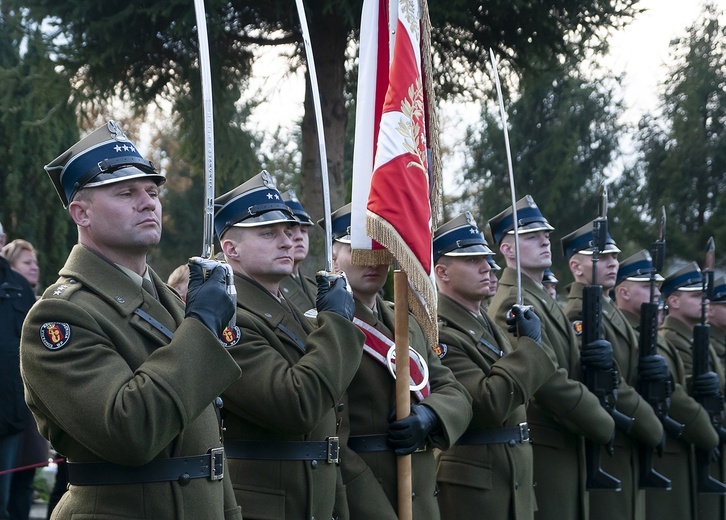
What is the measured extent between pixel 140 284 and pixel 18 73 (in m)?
7.63

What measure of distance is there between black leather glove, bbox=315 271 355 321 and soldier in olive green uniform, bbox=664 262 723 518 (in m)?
4.78

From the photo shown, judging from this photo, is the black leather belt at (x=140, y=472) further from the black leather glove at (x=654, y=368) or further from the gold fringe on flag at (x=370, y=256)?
the black leather glove at (x=654, y=368)

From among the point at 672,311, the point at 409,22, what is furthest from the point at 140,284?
the point at 672,311

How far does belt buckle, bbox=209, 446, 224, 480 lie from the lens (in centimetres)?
373


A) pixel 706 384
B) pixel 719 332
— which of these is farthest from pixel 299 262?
pixel 719 332

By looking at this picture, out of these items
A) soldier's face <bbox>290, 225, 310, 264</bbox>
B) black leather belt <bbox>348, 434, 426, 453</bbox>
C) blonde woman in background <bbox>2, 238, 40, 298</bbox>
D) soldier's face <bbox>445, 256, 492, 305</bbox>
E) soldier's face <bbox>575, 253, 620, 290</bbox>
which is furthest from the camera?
soldier's face <bbox>575, 253, 620, 290</bbox>

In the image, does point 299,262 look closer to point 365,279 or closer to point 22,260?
point 365,279

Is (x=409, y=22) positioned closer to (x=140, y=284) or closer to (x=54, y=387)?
(x=140, y=284)

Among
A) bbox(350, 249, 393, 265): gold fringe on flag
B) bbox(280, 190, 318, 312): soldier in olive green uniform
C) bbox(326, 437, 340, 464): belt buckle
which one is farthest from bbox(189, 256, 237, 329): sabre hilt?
bbox(350, 249, 393, 265): gold fringe on flag

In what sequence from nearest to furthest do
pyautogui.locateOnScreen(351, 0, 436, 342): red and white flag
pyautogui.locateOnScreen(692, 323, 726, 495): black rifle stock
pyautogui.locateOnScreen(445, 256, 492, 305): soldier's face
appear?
pyautogui.locateOnScreen(351, 0, 436, 342): red and white flag < pyautogui.locateOnScreen(445, 256, 492, 305): soldier's face < pyautogui.locateOnScreen(692, 323, 726, 495): black rifle stock

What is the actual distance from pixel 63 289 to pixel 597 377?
430cm

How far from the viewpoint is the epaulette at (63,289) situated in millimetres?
3600

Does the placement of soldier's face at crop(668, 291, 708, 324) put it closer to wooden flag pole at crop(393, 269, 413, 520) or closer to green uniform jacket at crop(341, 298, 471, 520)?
green uniform jacket at crop(341, 298, 471, 520)

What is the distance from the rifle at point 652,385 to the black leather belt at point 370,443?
324cm
